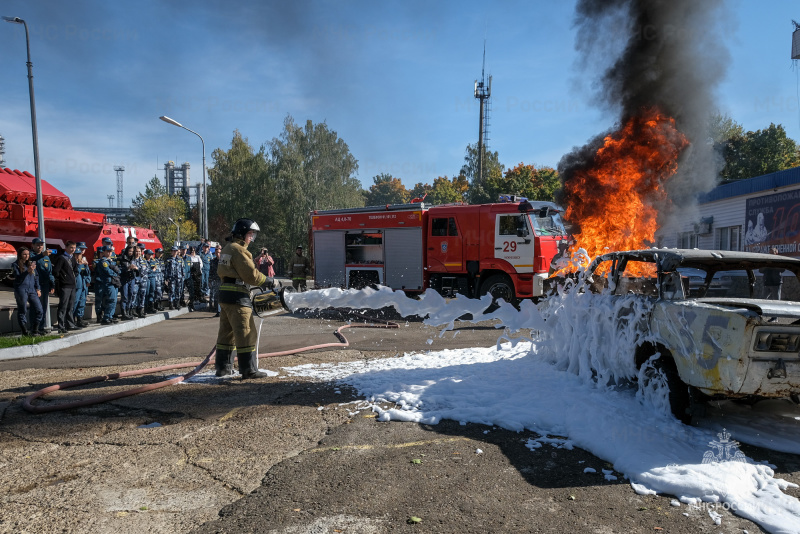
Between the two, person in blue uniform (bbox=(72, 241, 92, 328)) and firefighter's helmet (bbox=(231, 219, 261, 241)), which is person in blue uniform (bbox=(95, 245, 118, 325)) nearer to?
person in blue uniform (bbox=(72, 241, 92, 328))

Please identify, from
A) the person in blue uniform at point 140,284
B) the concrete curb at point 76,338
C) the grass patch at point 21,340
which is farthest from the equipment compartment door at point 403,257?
the grass patch at point 21,340

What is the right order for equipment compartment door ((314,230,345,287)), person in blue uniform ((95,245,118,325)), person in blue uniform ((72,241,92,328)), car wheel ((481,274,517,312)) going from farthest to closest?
1. equipment compartment door ((314,230,345,287))
2. car wheel ((481,274,517,312))
3. person in blue uniform ((95,245,118,325))
4. person in blue uniform ((72,241,92,328))

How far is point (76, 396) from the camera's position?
570 cm

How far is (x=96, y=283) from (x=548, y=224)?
415 inches

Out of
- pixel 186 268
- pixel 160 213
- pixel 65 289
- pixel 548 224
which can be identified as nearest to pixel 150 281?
pixel 186 268

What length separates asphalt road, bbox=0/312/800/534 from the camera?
3.00m

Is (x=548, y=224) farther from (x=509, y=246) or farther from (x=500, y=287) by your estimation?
(x=500, y=287)

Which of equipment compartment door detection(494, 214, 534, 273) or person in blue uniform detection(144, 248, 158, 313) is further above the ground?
equipment compartment door detection(494, 214, 534, 273)

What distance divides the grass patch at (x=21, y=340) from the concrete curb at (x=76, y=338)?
20cm

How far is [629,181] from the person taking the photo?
10430mm

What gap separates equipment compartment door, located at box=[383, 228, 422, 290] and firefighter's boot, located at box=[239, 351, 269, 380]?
27.1 ft

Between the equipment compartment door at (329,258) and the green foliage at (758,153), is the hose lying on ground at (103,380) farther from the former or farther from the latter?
the green foliage at (758,153)

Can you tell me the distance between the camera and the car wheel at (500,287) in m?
12.8

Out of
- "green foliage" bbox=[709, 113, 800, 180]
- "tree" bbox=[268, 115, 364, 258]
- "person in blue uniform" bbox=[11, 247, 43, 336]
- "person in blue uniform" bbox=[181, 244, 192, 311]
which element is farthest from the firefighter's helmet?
"tree" bbox=[268, 115, 364, 258]
